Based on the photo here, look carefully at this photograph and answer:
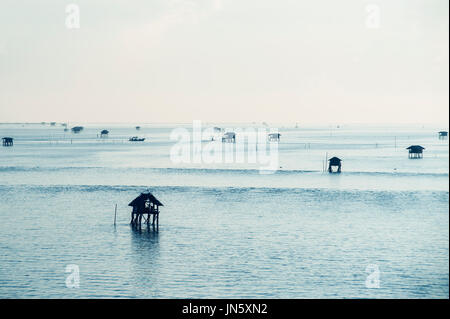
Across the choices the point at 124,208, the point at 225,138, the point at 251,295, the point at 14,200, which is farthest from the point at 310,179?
the point at 225,138

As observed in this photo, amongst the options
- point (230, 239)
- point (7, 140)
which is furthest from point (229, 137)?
point (230, 239)

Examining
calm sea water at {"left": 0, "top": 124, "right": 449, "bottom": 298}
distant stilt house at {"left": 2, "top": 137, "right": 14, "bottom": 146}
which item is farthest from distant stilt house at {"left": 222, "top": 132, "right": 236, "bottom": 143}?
calm sea water at {"left": 0, "top": 124, "right": 449, "bottom": 298}

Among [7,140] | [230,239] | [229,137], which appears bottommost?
[230,239]

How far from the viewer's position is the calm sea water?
78.7 feet

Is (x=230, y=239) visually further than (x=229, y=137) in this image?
No

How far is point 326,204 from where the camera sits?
149 ft

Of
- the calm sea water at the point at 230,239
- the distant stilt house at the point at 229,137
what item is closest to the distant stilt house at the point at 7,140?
the distant stilt house at the point at 229,137

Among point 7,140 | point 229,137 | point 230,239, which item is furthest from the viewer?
point 229,137

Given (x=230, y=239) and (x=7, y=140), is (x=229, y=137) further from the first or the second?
(x=230, y=239)

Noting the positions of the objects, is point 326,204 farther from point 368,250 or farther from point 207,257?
point 207,257

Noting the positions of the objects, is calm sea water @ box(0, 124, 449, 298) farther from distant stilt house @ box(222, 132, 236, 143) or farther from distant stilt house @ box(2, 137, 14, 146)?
distant stilt house @ box(222, 132, 236, 143)

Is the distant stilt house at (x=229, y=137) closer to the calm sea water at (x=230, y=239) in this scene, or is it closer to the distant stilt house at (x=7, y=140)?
Answer: the distant stilt house at (x=7, y=140)

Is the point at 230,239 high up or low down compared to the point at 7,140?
down

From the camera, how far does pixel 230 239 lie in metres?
32.3
